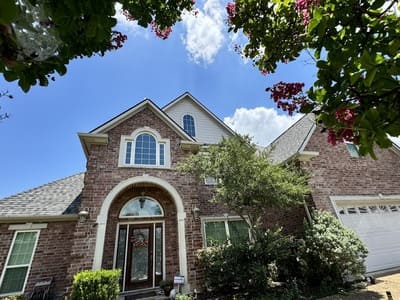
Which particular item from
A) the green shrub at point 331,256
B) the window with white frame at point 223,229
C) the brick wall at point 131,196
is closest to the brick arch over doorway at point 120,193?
the brick wall at point 131,196

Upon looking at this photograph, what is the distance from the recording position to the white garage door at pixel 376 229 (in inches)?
353

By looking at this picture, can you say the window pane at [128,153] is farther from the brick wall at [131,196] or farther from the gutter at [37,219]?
the gutter at [37,219]

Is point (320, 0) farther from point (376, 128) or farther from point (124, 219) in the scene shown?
point (124, 219)

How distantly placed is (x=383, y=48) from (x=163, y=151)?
8.84 meters

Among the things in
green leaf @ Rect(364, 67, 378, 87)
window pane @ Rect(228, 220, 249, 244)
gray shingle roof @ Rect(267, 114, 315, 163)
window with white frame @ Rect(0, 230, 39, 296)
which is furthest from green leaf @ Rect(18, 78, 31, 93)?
window pane @ Rect(228, 220, 249, 244)


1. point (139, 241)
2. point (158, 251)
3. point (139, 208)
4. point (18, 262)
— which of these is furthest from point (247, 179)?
point (18, 262)

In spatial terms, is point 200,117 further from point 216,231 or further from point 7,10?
point 7,10

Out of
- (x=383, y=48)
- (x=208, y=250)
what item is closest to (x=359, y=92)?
(x=383, y=48)

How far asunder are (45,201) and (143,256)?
195 inches

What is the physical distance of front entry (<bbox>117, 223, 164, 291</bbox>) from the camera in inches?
323

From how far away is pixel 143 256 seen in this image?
863 centimetres

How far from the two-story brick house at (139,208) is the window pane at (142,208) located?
0.14ft

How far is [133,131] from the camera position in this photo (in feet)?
32.2

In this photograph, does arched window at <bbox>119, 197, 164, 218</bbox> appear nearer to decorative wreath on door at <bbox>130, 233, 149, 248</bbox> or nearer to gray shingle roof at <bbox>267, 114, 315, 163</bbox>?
decorative wreath on door at <bbox>130, 233, 149, 248</bbox>
